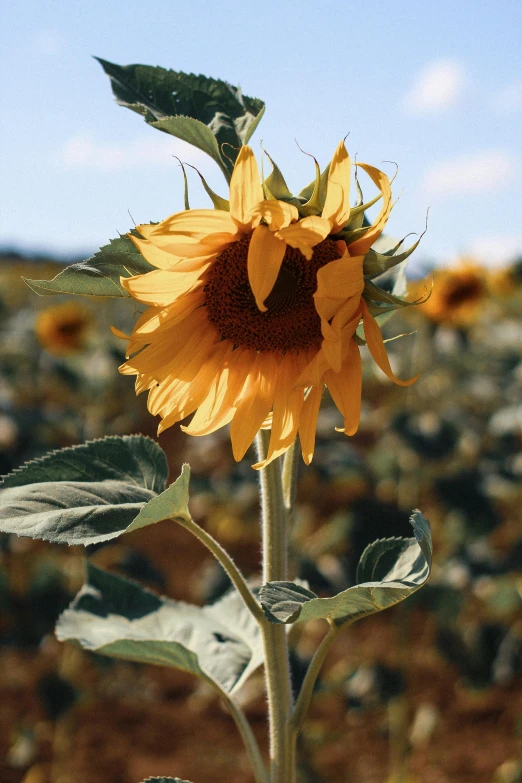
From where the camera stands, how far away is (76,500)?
Answer: 0.80 m

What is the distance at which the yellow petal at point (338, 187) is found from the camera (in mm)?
723

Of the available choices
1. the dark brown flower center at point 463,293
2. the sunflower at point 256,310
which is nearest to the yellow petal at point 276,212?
the sunflower at point 256,310

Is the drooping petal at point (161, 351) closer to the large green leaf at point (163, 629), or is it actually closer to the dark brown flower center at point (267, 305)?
the dark brown flower center at point (267, 305)

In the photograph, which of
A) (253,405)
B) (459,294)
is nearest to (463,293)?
(459,294)

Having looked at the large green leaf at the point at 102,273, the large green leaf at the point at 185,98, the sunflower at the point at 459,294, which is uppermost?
the sunflower at the point at 459,294

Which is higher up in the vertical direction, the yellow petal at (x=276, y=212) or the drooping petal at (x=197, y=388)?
the yellow petal at (x=276, y=212)

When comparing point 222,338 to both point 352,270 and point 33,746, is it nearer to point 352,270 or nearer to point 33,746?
point 352,270

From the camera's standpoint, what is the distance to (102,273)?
0.77 m

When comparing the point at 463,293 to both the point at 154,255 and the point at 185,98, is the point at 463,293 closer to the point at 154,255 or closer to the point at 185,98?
the point at 185,98

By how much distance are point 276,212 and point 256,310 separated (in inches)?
7.5

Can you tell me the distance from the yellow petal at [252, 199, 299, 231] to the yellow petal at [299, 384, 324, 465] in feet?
0.53

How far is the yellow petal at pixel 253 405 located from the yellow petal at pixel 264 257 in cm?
11

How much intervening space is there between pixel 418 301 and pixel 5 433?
2.38 m

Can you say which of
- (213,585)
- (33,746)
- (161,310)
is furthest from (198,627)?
(33,746)
